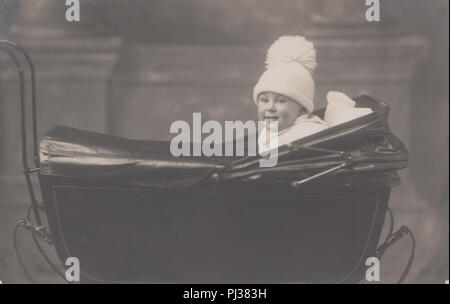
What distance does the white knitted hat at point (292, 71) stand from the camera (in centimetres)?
208

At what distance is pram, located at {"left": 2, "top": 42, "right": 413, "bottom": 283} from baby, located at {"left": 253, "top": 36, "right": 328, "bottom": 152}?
0.15 metres

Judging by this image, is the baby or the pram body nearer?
the pram body

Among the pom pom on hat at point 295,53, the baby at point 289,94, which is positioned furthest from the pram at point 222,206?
the pom pom on hat at point 295,53

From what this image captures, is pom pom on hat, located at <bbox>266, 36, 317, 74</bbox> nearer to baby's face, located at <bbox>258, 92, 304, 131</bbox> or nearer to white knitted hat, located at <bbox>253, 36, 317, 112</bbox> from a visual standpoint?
white knitted hat, located at <bbox>253, 36, 317, 112</bbox>

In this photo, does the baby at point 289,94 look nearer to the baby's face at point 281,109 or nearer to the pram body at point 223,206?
the baby's face at point 281,109

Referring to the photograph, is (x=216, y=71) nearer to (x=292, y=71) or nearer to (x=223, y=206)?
(x=292, y=71)

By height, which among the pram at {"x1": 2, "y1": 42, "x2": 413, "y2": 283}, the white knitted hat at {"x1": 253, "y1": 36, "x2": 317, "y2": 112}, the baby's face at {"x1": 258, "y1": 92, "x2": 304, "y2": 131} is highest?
the white knitted hat at {"x1": 253, "y1": 36, "x2": 317, "y2": 112}

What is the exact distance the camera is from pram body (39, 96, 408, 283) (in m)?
1.93

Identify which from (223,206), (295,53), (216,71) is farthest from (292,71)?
(223,206)

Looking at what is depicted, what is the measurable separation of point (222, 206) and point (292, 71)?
51 cm

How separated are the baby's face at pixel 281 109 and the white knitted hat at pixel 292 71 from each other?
17 mm

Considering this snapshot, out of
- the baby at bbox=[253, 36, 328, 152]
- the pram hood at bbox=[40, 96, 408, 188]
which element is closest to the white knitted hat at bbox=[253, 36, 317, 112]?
the baby at bbox=[253, 36, 328, 152]
